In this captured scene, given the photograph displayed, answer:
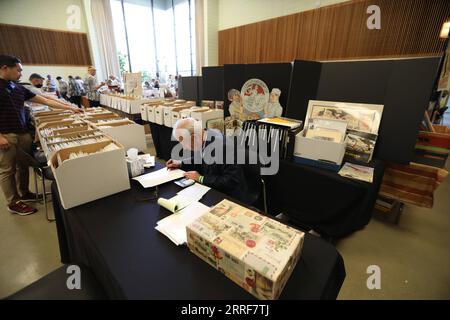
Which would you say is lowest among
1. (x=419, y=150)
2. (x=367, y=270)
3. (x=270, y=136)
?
(x=367, y=270)

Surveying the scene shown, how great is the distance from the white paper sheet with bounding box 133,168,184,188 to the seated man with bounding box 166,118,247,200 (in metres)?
0.05

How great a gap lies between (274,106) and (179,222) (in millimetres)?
1678

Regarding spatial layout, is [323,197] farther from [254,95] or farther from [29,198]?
[29,198]

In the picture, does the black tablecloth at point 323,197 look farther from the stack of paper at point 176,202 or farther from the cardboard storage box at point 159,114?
Answer: the cardboard storage box at point 159,114

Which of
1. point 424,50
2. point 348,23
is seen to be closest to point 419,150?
point 424,50

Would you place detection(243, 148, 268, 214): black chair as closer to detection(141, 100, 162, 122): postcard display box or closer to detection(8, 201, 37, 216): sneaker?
detection(141, 100, 162, 122): postcard display box

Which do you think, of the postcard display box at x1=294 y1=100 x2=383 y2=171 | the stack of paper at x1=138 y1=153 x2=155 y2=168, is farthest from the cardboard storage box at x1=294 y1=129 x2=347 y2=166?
the stack of paper at x1=138 y1=153 x2=155 y2=168

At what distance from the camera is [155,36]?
8.47 m

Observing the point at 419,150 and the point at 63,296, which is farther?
the point at 419,150

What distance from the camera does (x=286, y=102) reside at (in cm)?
216

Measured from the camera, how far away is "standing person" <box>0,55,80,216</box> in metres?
1.99

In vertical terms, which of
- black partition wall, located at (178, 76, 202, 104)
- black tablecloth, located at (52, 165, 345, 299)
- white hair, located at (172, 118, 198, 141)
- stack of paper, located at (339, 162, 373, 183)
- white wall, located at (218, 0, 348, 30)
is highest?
white wall, located at (218, 0, 348, 30)
